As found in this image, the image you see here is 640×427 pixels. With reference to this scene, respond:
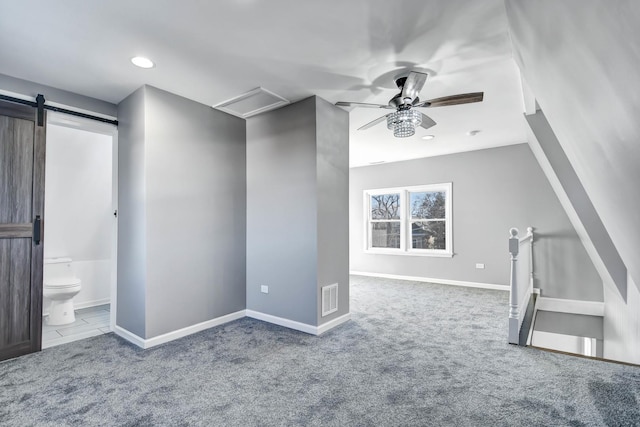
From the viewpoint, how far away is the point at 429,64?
2.82 meters

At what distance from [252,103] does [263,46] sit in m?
1.17

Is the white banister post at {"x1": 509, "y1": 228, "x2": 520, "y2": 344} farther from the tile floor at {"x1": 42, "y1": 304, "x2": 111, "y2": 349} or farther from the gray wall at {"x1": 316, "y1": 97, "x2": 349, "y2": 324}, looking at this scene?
the tile floor at {"x1": 42, "y1": 304, "x2": 111, "y2": 349}

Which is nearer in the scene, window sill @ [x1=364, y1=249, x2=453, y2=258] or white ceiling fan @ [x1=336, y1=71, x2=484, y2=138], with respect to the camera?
white ceiling fan @ [x1=336, y1=71, x2=484, y2=138]

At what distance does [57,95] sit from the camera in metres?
3.19

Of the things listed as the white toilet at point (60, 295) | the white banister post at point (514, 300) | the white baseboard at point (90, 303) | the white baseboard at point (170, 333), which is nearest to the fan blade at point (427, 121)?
the white banister post at point (514, 300)

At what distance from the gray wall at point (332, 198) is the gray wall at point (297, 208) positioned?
0.04 ft

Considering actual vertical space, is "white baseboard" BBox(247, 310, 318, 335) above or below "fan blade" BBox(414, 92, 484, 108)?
below

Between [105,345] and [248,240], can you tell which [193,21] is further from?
[105,345]

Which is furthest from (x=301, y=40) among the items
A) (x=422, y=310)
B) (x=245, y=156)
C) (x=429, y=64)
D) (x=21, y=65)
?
(x=422, y=310)

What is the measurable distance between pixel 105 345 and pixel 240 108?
283 cm

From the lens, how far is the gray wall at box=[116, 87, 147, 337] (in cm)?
319

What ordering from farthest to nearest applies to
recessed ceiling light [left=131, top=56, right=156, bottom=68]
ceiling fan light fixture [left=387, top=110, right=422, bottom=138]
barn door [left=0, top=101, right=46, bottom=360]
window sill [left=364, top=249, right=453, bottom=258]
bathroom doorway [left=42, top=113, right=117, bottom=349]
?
1. window sill [left=364, top=249, right=453, bottom=258]
2. bathroom doorway [left=42, top=113, right=117, bottom=349]
3. ceiling fan light fixture [left=387, top=110, right=422, bottom=138]
4. barn door [left=0, top=101, right=46, bottom=360]
5. recessed ceiling light [left=131, top=56, right=156, bottom=68]

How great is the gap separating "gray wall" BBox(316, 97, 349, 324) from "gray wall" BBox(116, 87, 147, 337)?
176cm

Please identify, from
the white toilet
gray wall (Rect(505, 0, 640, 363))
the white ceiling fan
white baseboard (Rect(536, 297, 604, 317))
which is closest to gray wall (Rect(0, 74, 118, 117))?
the white toilet
